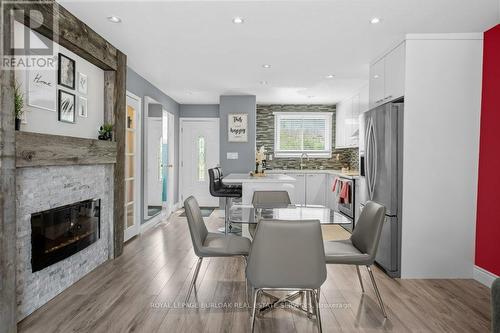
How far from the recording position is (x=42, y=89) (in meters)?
2.72

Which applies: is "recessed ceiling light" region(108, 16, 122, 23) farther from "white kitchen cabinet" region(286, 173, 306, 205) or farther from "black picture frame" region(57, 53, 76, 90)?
"white kitchen cabinet" region(286, 173, 306, 205)

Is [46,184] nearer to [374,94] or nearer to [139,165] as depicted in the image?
[139,165]

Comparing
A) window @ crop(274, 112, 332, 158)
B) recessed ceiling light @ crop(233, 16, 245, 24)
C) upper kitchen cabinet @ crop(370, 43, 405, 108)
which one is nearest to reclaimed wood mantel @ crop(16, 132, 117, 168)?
recessed ceiling light @ crop(233, 16, 245, 24)

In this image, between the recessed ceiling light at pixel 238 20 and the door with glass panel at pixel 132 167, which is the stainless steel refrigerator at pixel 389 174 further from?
the door with glass panel at pixel 132 167

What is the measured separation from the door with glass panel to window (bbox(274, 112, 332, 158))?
3.54 metres

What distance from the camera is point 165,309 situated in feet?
8.47

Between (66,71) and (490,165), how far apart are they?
4.13m

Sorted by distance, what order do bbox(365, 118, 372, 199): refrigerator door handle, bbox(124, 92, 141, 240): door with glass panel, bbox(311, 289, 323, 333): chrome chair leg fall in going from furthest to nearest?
1. bbox(124, 92, 141, 240): door with glass panel
2. bbox(365, 118, 372, 199): refrigerator door handle
3. bbox(311, 289, 323, 333): chrome chair leg

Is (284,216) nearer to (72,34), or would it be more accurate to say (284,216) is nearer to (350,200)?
(72,34)

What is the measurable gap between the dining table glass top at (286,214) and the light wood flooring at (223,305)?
71cm

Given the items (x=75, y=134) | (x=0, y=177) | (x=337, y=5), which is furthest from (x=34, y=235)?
(x=337, y=5)

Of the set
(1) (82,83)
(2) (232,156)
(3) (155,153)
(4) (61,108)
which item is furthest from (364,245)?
(3) (155,153)

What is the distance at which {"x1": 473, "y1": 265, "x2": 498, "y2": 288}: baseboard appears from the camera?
3070 mm

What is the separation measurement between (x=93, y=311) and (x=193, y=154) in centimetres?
537
